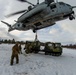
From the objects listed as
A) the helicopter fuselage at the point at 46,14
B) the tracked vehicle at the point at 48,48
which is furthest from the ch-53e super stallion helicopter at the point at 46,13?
the tracked vehicle at the point at 48,48

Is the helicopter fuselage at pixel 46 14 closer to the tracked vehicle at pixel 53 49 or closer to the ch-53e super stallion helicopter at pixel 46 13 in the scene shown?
the ch-53e super stallion helicopter at pixel 46 13

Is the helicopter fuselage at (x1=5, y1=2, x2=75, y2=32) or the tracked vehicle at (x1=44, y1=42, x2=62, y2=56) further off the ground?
the helicopter fuselage at (x1=5, y1=2, x2=75, y2=32)

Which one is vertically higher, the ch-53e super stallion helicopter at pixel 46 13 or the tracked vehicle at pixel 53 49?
the ch-53e super stallion helicopter at pixel 46 13

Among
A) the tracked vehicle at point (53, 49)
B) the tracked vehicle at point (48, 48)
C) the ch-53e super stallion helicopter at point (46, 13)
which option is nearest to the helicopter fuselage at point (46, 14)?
the ch-53e super stallion helicopter at point (46, 13)

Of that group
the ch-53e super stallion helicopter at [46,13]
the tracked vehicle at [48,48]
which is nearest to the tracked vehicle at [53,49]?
the tracked vehicle at [48,48]

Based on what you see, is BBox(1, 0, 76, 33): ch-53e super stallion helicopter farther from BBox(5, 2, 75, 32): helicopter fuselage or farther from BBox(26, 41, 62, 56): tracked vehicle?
BBox(26, 41, 62, 56): tracked vehicle

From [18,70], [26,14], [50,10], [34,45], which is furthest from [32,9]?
[18,70]

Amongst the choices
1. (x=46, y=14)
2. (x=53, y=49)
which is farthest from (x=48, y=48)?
(x=46, y=14)

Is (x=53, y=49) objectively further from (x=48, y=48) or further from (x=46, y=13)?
(x=46, y=13)

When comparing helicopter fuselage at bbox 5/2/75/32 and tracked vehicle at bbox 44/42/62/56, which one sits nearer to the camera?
helicopter fuselage at bbox 5/2/75/32

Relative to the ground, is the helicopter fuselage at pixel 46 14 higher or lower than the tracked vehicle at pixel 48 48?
higher

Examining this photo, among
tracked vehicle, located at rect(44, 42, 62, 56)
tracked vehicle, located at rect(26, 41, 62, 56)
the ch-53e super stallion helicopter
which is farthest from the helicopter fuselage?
tracked vehicle, located at rect(44, 42, 62, 56)

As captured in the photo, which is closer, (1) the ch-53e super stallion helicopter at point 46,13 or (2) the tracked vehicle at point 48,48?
(1) the ch-53e super stallion helicopter at point 46,13

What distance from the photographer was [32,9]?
878 inches
